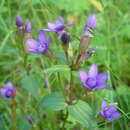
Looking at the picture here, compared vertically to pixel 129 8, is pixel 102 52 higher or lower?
lower

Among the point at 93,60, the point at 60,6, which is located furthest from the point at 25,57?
the point at 60,6

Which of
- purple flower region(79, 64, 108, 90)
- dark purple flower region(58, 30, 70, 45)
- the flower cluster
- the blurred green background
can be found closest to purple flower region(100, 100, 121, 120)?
the flower cluster

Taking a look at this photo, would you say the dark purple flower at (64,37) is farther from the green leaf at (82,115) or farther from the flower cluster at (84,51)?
the green leaf at (82,115)

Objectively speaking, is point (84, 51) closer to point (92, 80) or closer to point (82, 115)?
point (92, 80)

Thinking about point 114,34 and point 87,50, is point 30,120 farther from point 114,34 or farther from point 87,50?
point 114,34

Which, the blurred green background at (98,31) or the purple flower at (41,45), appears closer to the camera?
the purple flower at (41,45)

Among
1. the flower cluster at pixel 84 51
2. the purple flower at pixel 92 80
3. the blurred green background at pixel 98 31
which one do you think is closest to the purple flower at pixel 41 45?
the flower cluster at pixel 84 51

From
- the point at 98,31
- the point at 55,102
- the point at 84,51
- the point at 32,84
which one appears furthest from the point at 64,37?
the point at 98,31
